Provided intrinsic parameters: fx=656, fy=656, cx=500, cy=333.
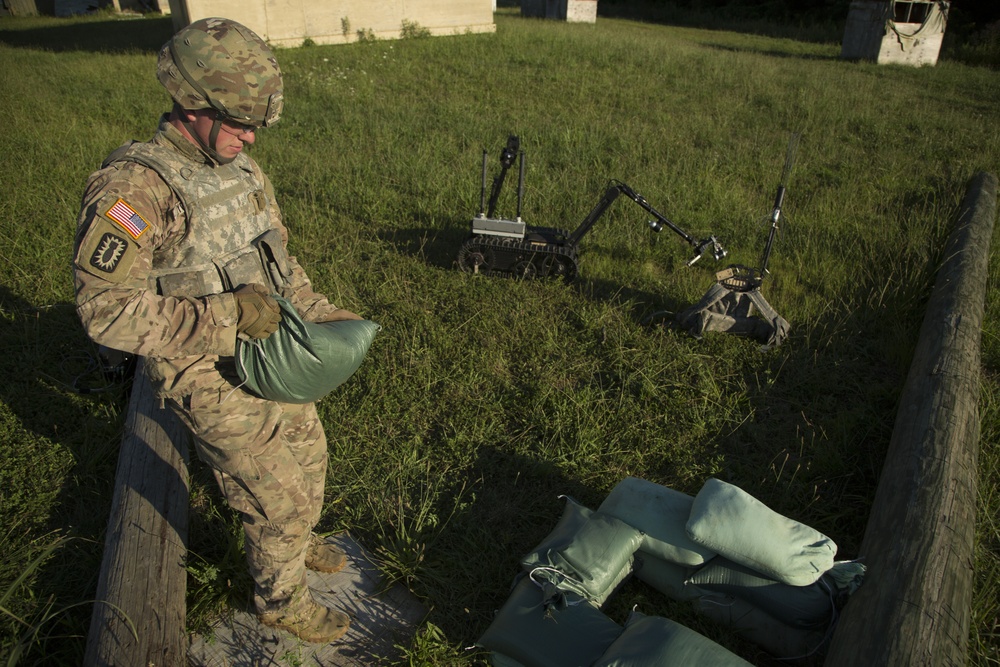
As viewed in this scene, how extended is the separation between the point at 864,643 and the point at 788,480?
4.71ft

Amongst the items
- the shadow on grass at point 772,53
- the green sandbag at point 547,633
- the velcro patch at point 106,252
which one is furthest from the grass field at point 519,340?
the shadow on grass at point 772,53

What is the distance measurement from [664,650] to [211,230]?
227 cm

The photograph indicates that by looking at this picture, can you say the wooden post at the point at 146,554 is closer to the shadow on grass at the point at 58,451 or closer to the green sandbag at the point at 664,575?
the shadow on grass at the point at 58,451

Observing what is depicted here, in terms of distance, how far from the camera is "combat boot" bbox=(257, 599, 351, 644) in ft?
9.23

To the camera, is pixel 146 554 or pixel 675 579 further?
pixel 675 579

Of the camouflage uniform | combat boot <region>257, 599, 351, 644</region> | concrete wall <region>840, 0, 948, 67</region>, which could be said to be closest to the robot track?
the camouflage uniform

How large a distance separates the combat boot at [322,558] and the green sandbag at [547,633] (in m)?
0.88

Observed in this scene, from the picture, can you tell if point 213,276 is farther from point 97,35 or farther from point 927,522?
point 97,35

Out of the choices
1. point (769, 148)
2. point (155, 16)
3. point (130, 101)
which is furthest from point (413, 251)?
point (155, 16)

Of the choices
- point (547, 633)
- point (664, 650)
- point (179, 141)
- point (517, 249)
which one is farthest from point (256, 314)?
point (517, 249)

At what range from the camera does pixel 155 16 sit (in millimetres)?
23922

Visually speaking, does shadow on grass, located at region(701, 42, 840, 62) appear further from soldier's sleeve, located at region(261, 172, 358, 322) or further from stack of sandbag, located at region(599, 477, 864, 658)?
soldier's sleeve, located at region(261, 172, 358, 322)

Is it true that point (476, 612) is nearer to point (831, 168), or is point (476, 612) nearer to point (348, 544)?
point (348, 544)

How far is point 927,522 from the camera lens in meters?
2.91
